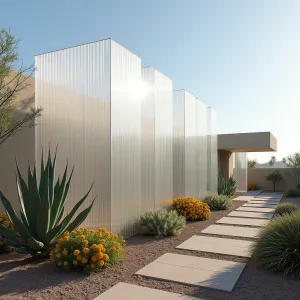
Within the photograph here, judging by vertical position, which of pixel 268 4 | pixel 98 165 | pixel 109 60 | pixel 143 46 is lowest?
pixel 98 165

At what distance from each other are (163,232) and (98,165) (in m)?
2.18

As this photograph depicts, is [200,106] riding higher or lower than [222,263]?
higher

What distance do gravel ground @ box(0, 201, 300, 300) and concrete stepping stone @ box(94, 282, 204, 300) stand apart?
0.40 feet

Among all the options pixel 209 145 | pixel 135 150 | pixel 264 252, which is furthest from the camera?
pixel 209 145

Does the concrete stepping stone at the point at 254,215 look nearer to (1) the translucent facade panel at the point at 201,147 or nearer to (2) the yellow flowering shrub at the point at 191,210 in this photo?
(2) the yellow flowering shrub at the point at 191,210

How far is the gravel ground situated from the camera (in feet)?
11.6

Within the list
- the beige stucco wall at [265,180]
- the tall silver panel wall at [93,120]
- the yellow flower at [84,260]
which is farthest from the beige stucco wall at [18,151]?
the beige stucco wall at [265,180]

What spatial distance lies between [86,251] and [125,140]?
289 cm

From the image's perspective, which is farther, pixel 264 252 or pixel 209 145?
pixel 209 145

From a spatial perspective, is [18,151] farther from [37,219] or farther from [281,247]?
[281,247]

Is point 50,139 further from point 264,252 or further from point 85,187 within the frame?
point 264,252

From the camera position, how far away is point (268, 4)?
709cm

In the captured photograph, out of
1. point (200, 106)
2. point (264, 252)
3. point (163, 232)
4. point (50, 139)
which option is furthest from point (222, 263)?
point (200, 106)

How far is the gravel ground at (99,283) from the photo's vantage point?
11.6ft
